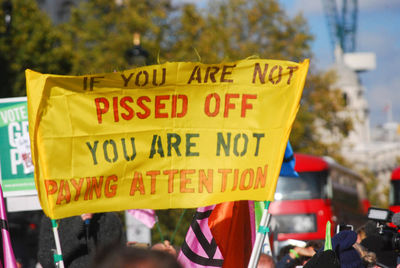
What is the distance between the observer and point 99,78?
5012 mm

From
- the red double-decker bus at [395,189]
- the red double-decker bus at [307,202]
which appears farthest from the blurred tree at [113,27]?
the red double-decker bus at [395,189]

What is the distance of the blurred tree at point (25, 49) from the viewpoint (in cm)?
2459

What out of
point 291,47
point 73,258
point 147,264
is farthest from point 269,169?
point 291,47

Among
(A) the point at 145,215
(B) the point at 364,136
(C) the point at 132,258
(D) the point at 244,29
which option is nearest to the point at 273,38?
(D) the point at 244,29

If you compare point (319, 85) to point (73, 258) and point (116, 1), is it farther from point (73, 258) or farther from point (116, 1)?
point (73, 258)

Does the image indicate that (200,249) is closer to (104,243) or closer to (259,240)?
(104,243)

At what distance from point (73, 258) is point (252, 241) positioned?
1493mm

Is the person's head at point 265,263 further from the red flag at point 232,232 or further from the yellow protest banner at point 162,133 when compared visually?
the yellow protest banner at point 162,133

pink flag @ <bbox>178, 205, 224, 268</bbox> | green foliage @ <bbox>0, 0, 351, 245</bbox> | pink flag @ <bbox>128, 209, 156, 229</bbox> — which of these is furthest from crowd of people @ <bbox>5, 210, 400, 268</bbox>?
green foliage @ <bbox>0, 0, 351, 245</bbox>

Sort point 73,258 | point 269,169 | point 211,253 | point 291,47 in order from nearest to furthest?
point 269,169
point 211,253
point 73,258
point 291,47

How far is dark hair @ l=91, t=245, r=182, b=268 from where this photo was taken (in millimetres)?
2361

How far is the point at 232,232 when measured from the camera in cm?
555

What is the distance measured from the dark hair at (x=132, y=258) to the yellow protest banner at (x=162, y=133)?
8.09 ft

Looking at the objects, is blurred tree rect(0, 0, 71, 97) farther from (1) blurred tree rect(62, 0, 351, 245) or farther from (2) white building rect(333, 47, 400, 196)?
(2) white building rect(333, 47, 400, 196)
